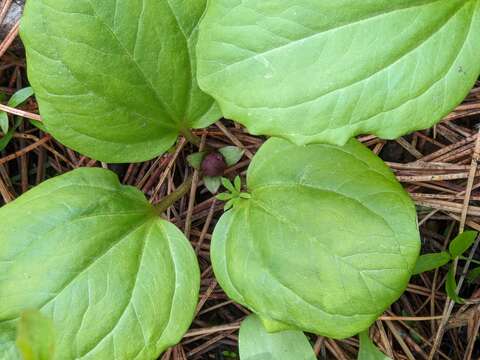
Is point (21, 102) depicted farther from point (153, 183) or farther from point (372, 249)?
point (372, 249)

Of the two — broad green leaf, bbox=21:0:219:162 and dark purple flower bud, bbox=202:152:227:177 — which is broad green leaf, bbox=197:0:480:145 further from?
dark purple flower bud, bbox=202:152:227:177

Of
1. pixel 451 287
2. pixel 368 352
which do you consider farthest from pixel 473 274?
pixel 368 352

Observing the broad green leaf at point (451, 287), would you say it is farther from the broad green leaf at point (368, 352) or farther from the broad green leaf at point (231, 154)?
the broad green leaf at point (231, 154)

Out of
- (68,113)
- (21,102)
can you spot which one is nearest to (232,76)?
(68,113)

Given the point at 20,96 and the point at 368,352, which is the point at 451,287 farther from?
the point at 20,96

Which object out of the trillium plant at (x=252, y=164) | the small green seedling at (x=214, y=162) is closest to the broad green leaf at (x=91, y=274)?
the trillium plant at (x=252, y=164)

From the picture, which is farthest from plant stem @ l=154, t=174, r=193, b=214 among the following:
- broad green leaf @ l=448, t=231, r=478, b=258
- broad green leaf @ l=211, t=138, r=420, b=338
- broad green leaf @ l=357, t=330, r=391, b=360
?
broad green leaf @ l=448, t=231, r=478, b=258
